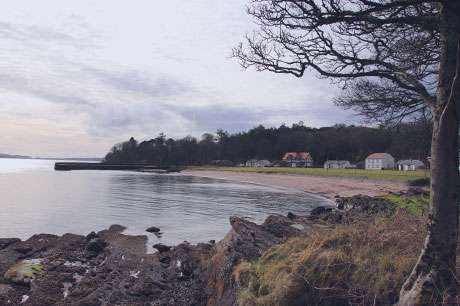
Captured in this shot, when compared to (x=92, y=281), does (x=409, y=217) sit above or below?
above

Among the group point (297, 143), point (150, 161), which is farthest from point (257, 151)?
point (150, 161)

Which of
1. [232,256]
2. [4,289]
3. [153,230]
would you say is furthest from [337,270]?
[153,230]

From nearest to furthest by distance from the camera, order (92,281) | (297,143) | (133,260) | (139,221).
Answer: (92,281)
(133,260)
(139,221)
(297,143)

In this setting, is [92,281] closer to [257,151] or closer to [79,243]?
[79,243]

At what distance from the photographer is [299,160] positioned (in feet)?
447

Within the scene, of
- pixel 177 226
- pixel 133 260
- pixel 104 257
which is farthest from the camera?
pixel 177 226

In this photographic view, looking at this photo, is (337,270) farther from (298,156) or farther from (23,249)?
(298,156)

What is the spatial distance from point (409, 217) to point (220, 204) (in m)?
28.0

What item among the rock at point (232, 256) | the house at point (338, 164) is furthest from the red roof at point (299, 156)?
the rock at point (232, 256)

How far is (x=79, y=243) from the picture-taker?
17.5 m

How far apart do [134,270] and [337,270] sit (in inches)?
317

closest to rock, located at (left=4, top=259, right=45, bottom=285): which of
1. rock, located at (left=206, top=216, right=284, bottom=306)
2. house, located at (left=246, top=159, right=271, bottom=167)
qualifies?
rock, located at (left=206, top=216, right=284, bottom=306)

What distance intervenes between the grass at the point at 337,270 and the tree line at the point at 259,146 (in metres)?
125

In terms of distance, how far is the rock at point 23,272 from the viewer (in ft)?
37.1
